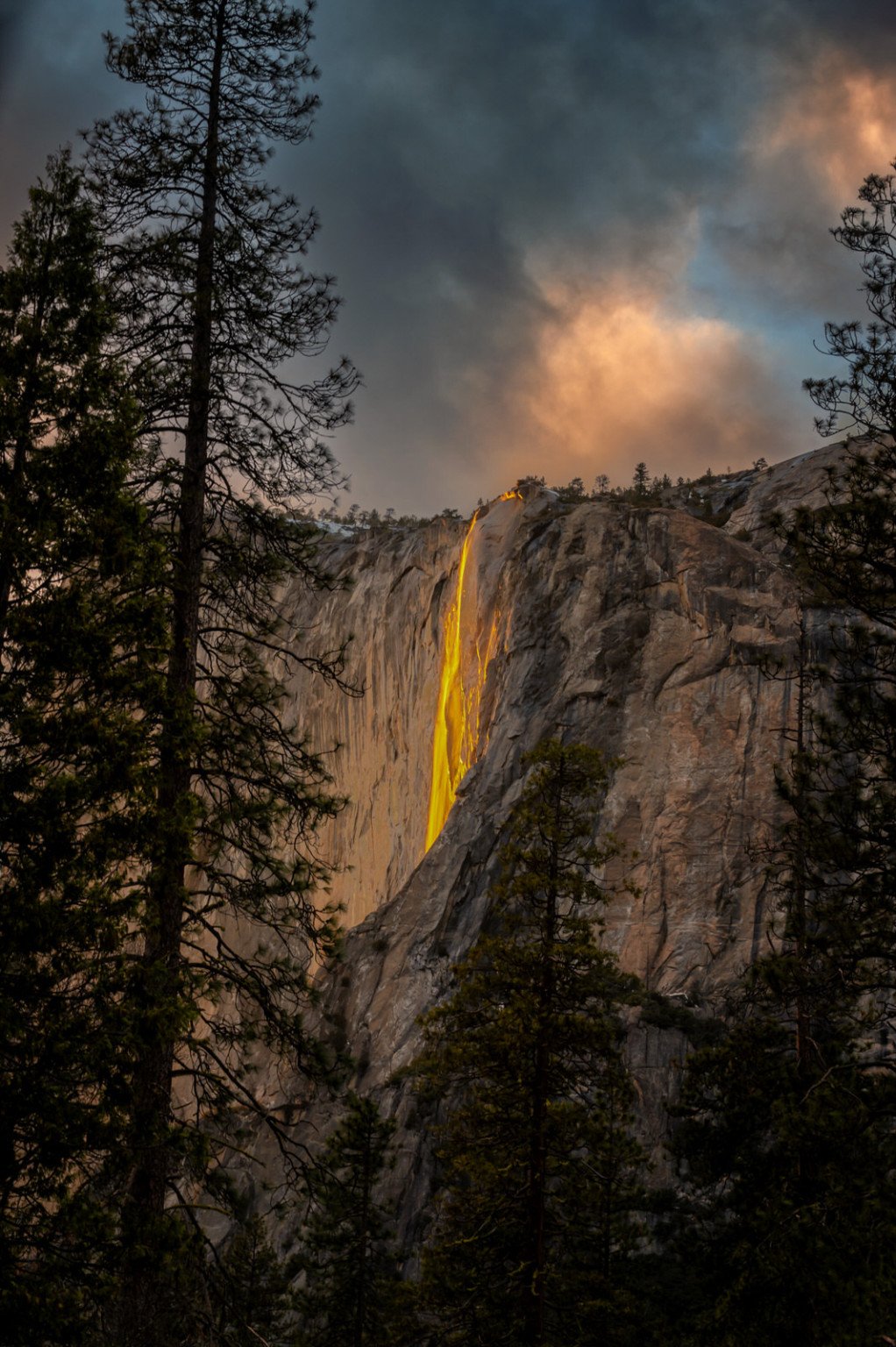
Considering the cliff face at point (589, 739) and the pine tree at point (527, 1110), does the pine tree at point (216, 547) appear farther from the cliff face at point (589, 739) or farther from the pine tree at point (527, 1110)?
the cliff face at point (589, 739)

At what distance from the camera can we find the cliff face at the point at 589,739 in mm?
33031

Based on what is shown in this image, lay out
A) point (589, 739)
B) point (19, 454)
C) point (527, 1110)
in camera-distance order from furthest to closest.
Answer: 1. point (589, 739)
2. point (527, 1110)
3. point (19, 454)

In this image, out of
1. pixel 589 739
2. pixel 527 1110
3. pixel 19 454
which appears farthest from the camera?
pixel 589 739

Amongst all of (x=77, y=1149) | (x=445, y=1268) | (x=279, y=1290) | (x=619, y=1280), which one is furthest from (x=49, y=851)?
(x=279, y=1290)

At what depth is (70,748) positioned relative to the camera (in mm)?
6578

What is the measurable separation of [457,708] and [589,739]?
11.9 metres

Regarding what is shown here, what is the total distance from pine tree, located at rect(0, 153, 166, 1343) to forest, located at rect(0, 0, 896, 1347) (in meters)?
0.02

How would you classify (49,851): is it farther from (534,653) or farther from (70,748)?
(534,653)

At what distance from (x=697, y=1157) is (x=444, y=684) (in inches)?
1465

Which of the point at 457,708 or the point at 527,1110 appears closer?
the point at 527,1110

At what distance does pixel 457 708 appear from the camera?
49312 mm

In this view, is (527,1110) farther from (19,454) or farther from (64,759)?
(19,454)

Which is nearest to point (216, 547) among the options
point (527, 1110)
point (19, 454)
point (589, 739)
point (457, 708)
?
point (19, 454)

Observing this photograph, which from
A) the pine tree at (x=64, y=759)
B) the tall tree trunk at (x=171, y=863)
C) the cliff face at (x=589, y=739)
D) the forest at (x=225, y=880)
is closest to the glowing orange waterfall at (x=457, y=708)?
the cliff face at (x=589, y=739)
